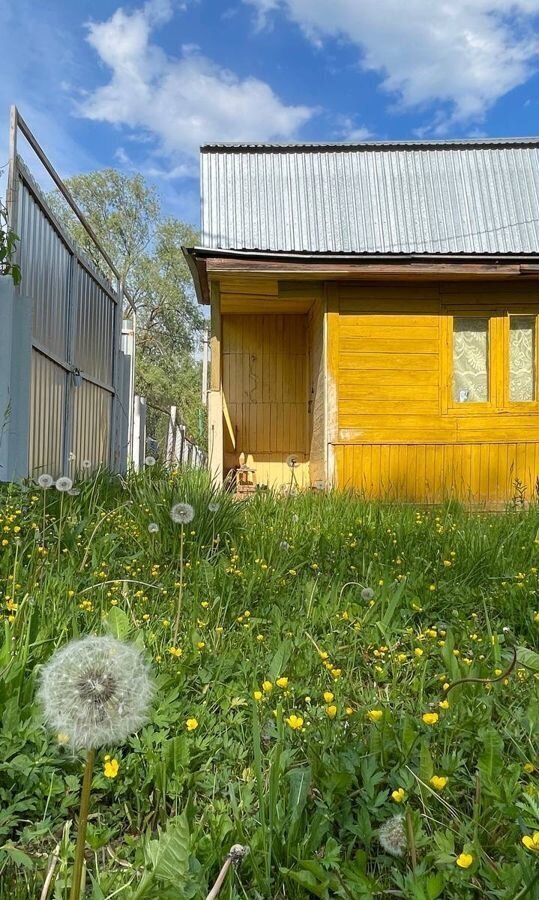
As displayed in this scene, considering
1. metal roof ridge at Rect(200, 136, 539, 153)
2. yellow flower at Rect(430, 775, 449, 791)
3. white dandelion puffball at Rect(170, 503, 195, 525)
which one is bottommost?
yellow flower at Rect(430, 775, 449, 791)

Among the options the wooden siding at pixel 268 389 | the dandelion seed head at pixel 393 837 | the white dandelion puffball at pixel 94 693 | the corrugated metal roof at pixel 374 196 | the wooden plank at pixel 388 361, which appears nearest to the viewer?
the white dandelion puffball at pixel 94 693

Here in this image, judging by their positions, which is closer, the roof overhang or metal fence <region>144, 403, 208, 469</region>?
the roof overhang

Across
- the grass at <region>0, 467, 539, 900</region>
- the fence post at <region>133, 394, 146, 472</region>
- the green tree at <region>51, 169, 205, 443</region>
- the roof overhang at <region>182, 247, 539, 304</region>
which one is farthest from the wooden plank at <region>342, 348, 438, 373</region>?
the green tree at <region>51, 169, 205, 443</region>

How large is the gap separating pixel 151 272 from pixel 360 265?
1050 inches

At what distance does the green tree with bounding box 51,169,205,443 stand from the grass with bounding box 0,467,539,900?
92.2 feet

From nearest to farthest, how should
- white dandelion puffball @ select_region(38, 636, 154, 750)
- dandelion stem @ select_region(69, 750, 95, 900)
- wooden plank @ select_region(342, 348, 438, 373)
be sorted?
dandelion stem @ select_region(69, 750, 95, 900) < white dandelion puffball @ select_region(38, 636, 154, 750) < wooden plank @ select_region(342, 348, 438, 373)

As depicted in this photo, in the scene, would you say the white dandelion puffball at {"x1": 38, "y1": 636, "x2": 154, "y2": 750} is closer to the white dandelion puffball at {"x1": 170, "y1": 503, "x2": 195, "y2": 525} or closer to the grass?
the grass

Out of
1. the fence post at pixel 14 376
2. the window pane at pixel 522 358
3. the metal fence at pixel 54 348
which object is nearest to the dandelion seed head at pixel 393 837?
the metal fence at pixel 54 348

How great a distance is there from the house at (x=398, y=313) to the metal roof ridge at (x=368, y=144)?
0.68m

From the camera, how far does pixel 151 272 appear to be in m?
31.9

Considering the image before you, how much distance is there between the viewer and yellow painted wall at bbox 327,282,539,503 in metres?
7.53

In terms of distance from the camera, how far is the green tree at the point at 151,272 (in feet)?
103

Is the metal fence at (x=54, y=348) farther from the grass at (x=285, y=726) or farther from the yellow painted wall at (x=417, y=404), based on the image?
the yellow painted wall at (x=417, y=404)

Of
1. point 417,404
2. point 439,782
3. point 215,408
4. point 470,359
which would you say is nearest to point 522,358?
point 470,359
